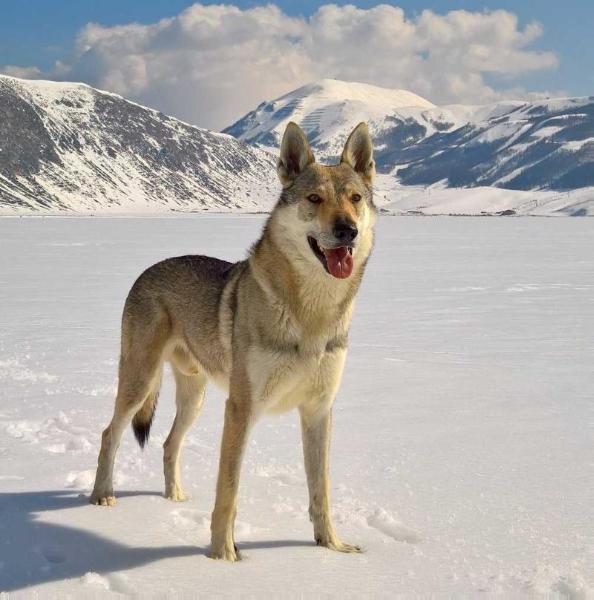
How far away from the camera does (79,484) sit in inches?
240

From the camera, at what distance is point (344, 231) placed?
4.58 m

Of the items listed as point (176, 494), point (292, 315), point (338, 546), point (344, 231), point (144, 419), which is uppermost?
point (344, 231)

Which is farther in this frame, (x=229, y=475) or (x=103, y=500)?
(x=103, y=500)

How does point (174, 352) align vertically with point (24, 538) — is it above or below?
above

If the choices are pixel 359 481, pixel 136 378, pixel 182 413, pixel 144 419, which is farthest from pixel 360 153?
pixel 144 419

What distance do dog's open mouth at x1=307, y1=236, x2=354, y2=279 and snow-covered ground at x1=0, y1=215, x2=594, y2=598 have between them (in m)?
1.90

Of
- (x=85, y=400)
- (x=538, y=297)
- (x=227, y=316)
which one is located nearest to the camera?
(x=227, y=316)

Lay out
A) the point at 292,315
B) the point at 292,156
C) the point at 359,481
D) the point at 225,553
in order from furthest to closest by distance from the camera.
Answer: the point at 359,481 → the point at 292,156 → the point at 292,315 → the point at 225,553

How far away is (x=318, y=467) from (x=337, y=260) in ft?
5.15

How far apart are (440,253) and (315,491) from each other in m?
34.4

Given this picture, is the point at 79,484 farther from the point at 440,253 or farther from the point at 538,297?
the point at 440,253

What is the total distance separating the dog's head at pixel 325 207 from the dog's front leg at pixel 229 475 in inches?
42.9

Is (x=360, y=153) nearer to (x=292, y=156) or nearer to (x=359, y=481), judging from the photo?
(x=292, y=156)

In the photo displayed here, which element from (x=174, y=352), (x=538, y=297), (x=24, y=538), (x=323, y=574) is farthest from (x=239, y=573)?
(x=538, y=297)
